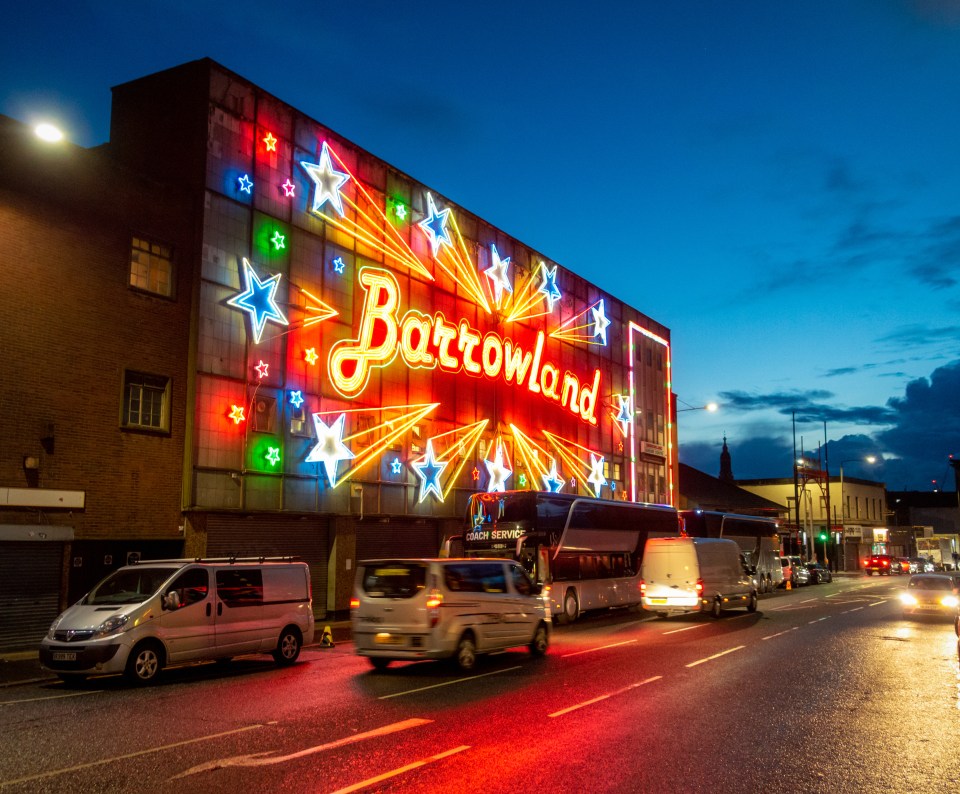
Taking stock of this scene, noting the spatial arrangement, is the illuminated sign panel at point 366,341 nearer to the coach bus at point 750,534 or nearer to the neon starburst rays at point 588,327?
the neon starburst rays at point 588,327

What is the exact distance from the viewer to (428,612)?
1492 centimetres

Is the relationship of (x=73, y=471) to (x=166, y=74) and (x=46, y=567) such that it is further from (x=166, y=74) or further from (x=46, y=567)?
(x=166, y=74)

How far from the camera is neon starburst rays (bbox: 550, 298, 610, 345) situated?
41.5 m

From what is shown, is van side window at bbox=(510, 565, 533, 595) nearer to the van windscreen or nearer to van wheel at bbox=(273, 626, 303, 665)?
the van windscreen

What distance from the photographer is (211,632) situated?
15211 mm

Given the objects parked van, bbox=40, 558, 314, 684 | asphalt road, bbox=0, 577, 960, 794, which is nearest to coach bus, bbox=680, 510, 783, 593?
asphalt road, bbox=0, 577, 960, 794

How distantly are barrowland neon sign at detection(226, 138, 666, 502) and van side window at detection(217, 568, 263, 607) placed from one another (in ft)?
26.2

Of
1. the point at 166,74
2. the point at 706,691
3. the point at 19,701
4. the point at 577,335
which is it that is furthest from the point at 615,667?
the point at 577,335

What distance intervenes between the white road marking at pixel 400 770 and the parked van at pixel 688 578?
18.9 meters

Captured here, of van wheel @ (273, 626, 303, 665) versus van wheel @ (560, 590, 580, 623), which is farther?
van wheel @ (560, 590, 580, 623)

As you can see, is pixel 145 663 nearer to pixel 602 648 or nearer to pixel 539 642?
A: pixel 539 642

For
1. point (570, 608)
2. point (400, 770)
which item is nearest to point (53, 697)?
point (400, 770)

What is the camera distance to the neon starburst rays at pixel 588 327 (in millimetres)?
41528

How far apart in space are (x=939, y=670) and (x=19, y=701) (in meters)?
14.8
